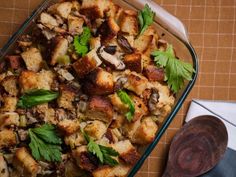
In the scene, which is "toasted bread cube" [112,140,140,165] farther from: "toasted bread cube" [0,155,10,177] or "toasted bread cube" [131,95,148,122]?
"toasted bread cube" [0,155,10,177]

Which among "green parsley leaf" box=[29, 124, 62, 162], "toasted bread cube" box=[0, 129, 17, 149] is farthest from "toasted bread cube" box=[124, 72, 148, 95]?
"toasted bread cube" box=[0, 129, 17, 149]

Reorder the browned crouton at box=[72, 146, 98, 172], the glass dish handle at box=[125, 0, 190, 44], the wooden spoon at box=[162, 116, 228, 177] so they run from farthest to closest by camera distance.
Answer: the wooden spoon at box=[162, 116, 228, 177]
the glass dish handle at box=[125, 0, 190, 44]
the browned crouton at box=[72, 146, 98, 172]

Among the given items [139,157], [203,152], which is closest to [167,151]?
[203,152]

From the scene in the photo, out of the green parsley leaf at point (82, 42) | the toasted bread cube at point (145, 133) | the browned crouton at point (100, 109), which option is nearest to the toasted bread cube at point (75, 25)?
the green parsley leaf at point (82, 42)

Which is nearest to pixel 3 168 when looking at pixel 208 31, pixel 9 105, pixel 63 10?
pixel 9 105

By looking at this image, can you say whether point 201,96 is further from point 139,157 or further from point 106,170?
point 106,170

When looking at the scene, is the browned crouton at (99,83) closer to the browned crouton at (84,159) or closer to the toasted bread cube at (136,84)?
the toasted bread cube at (136,84)
